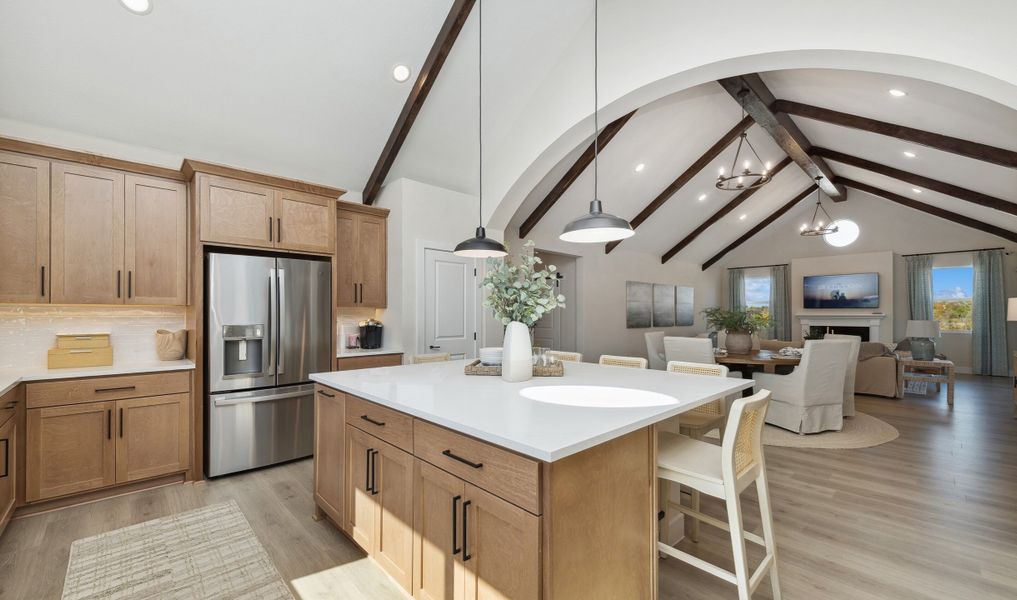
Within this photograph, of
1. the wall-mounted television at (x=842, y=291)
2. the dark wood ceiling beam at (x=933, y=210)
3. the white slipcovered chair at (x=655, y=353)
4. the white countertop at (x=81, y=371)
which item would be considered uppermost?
the dark wood ceiling beam at (x=933, y=210)

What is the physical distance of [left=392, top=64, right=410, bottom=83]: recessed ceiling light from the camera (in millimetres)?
3727

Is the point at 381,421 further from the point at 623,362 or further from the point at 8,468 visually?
the point at 8,468

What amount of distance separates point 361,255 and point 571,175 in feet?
9.82

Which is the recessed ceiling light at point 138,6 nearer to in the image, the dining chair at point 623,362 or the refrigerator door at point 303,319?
the refrigerator door at point 303,319

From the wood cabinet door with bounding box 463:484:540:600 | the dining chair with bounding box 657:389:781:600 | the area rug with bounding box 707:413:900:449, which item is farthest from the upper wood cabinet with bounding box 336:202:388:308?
the area rug with bounding box 707:413:900:449

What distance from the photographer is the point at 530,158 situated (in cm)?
439

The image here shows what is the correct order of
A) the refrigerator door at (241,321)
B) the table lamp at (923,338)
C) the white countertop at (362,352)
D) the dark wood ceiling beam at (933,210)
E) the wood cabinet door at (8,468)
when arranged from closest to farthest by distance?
the wood cabinet door at (8,468) → the refrigerator door at (241,321) → the white countertop at (362,352) → the table lamp at (923,338) → the dark wood ceiling beam at (933,210)

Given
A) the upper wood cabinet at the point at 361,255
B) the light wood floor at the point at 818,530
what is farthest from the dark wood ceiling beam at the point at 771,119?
the upper wood cabinet at the point at 361,255

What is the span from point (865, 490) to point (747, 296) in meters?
8.78

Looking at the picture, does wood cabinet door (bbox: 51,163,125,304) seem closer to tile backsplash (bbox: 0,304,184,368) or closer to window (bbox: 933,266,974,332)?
tile backsplash (bbox: 0,304,184,368)

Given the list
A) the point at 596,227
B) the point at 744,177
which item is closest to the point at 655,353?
the point at 744,177

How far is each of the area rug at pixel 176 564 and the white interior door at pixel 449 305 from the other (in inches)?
90.3

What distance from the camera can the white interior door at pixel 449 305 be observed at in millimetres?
4555

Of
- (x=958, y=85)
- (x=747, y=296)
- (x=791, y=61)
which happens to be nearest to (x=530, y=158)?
(x=791, y=61)
